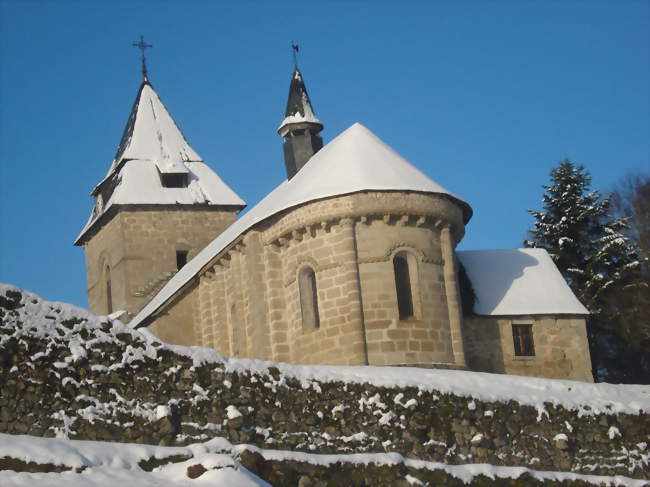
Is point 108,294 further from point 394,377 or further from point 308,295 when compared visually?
point 394,377

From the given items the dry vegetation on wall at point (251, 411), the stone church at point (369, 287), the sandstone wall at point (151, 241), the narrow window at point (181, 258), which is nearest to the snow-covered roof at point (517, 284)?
the stone church at point (369, 287)

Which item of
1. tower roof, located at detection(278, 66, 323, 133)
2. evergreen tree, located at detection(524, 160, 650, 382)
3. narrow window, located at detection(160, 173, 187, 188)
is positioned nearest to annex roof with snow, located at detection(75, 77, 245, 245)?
narrow window, located at detection(160, 173, 187, 188)

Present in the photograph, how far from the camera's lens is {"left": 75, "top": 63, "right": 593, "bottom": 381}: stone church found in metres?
27.6

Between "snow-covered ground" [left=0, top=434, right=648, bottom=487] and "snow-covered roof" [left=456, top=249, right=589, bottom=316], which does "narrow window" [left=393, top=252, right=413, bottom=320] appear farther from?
"snow-covered ground" [left=0, top=434, right=648, bottom=487]

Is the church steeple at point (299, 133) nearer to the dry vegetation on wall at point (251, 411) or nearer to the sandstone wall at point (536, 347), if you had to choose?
the sandstone wall at point (536, 347)

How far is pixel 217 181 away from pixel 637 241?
14.3 m

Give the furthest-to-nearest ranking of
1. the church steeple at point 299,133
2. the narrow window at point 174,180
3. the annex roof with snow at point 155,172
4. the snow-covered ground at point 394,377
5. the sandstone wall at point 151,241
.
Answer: the narrow window at point 174,180 < the annex roof with snow at point 155,172 < the sandstone wall at point 151,241 < the church steeple at point 299,133 < the snow-covered ground at point 394,377

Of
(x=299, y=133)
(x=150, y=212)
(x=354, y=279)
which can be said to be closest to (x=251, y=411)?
(x=354, y=279)

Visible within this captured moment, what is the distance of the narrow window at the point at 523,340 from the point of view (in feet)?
101

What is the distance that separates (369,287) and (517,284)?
5.68 metres

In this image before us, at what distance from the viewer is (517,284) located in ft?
104

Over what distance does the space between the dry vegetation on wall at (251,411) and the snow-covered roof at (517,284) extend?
9512 mm

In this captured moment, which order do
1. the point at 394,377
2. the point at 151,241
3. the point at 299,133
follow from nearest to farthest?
the point at 394,377 < the point at 299,133 < the point at 151,241

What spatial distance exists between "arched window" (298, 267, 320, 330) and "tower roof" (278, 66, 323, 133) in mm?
10464
